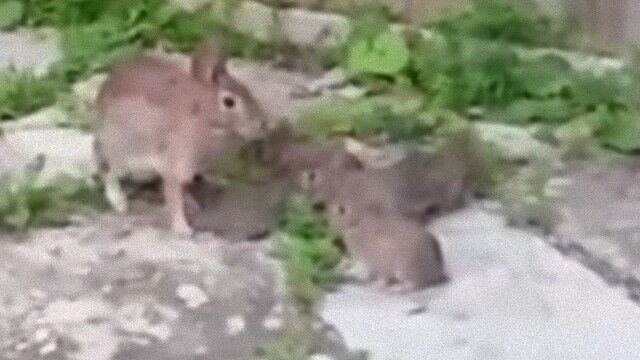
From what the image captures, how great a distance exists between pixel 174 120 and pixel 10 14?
957 mm

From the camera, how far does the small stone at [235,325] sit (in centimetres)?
205

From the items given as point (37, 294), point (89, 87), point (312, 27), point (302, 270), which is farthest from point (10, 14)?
point (302, 270)

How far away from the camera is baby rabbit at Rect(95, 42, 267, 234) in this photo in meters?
2.27

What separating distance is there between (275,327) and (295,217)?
26cm

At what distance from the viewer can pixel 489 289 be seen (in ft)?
7.07

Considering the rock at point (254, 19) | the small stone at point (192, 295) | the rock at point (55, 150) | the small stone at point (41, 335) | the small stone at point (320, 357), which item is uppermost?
the rock at point (254, 19)

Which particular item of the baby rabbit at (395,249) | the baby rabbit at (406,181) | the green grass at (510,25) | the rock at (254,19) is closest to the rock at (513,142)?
the baby rabbit at (406,181)

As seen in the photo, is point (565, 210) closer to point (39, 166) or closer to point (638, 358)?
point (638, 358)

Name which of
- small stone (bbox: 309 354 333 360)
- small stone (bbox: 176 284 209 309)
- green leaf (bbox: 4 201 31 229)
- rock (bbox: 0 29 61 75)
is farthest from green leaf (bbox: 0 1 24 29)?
small stone (bbox: 309 354 333 360)

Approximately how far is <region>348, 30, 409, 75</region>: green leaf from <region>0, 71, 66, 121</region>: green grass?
55 cm

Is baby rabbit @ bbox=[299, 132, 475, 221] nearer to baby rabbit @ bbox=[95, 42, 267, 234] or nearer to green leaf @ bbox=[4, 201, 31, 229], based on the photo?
baby rabbit @ bbox=[95, 42, 267, 234]

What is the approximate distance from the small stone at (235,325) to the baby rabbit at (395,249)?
0.21m

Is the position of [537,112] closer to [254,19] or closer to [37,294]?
[254,19]

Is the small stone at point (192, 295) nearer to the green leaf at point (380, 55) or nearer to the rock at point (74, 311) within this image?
the rock at point (74, 311)
